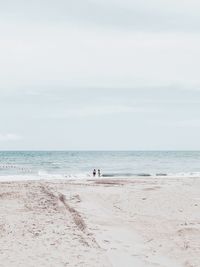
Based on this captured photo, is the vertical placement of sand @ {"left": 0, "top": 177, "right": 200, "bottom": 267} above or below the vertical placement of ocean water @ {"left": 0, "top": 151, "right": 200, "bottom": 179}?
below

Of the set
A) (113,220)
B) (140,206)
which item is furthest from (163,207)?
(113,220)

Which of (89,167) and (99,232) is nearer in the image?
(99,232)

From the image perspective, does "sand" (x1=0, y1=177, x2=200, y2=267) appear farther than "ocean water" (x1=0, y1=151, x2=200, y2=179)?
No

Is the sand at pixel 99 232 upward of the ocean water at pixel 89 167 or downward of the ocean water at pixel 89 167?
downward

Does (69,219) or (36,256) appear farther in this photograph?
(69,219)

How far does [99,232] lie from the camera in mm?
13633

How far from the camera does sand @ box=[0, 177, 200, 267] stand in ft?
33.9

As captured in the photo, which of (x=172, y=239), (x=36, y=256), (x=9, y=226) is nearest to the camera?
(x=36, y=256)

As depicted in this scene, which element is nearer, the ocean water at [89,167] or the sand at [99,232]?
the sand at [99,232]

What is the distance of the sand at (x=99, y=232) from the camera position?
10328 millimetres

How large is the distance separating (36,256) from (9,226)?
386 centimetres

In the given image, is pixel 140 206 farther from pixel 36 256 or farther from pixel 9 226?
pixel 36 256

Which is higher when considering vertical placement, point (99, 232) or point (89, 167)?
point (89, 167)

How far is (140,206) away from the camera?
19797mm
